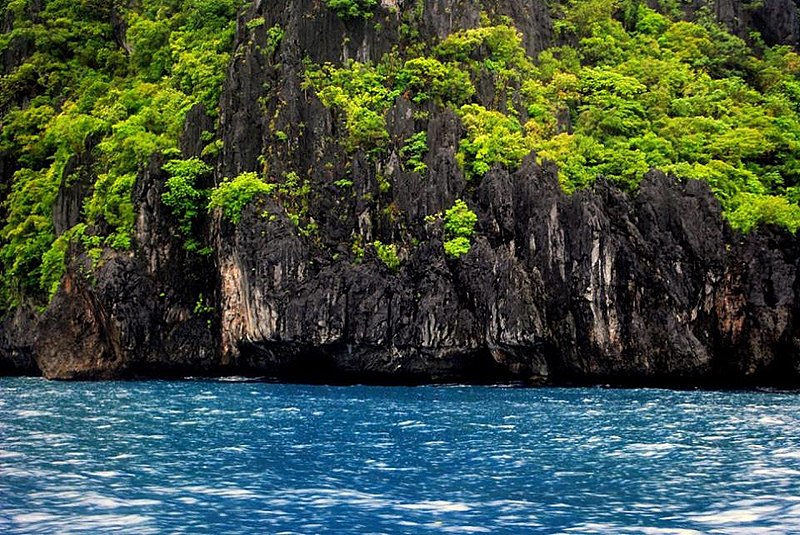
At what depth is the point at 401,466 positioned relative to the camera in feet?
70.0

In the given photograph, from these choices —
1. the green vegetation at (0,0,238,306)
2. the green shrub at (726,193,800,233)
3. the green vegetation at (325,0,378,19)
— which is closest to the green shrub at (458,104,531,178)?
the green vegetation at (325,0,378,19)

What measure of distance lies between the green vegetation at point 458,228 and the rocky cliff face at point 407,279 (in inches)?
19.8

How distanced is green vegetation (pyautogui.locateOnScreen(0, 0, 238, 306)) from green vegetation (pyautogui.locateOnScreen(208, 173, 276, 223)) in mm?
6955

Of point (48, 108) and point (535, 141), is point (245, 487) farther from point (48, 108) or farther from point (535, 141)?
point (48, 108)

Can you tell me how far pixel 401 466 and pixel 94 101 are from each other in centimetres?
5516

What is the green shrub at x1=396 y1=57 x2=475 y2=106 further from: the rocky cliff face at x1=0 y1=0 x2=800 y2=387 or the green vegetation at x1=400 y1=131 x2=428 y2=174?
the green vegetation at x1=400 y1=131 x2=428 y2=174

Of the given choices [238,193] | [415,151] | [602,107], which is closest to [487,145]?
[415,151]

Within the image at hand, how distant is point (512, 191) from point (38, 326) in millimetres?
29612

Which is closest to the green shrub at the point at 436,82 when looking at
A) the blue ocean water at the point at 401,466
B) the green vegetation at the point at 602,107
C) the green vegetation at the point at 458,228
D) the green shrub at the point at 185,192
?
the green vegetation at the point at 602,107

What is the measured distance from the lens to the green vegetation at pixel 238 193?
166 ft

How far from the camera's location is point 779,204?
47250mm

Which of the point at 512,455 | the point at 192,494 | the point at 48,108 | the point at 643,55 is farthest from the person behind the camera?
the point at 48,108

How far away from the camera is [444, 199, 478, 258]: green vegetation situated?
4744cm

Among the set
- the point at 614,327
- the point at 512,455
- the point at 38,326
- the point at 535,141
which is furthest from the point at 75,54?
the point at 512,455
